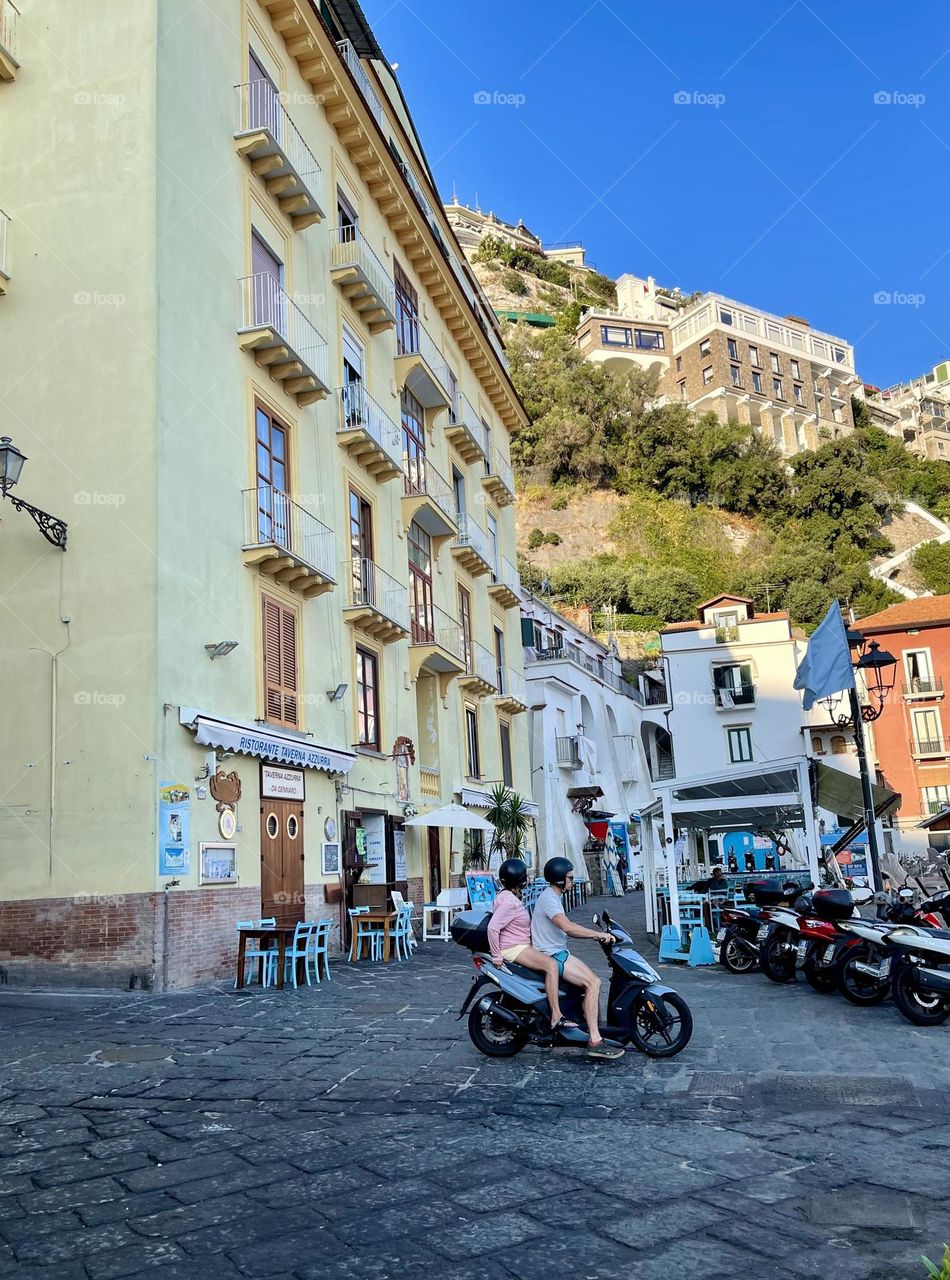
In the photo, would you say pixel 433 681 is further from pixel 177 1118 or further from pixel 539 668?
pixel 177 1118

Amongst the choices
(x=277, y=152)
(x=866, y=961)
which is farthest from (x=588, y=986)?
(x=277, y=152)

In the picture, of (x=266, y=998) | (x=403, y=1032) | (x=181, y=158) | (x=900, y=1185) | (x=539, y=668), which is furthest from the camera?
(x=539, y=668)

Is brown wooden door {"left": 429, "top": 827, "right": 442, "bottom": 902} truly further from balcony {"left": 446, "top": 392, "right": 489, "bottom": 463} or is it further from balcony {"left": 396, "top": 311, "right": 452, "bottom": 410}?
balcony {"left": 446, "top": 392, "right": 489, "bottom": 463}

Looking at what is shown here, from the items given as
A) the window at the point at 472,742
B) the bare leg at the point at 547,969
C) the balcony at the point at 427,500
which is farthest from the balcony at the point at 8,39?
the window at the point at 472,742

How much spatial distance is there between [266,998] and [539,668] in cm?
2477

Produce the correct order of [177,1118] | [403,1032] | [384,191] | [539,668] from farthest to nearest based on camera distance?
[539,668], [384,191], [403,1032], [177,1118]

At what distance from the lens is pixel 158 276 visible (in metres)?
13.4

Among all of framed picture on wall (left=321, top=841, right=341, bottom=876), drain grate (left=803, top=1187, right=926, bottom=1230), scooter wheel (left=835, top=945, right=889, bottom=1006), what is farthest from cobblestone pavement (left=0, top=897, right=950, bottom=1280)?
framed picture on wall (left=321, top=841, right=341, bottom=876)

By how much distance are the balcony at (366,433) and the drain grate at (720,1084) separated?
13906 mm

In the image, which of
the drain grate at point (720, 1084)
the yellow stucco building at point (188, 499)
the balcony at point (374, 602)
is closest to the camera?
the drain grate at point (720, 1084)

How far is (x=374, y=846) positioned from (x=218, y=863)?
6181mm

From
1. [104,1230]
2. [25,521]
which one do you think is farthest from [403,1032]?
[25,521]

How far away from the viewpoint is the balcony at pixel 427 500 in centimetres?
2245

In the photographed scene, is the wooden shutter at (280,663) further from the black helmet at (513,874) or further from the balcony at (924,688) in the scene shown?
the balcony at (924,688)
